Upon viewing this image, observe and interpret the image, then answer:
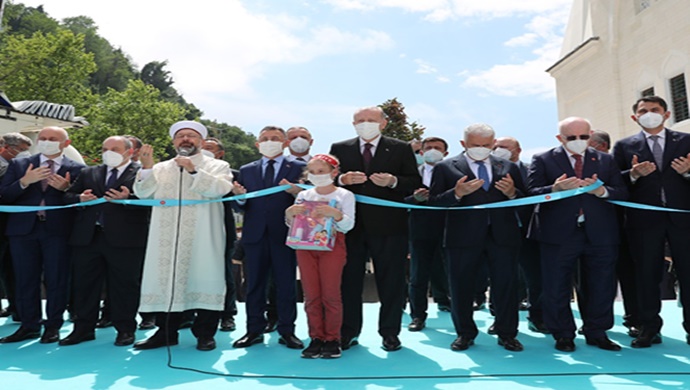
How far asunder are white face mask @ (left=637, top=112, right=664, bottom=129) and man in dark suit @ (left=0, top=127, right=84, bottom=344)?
5364 mm

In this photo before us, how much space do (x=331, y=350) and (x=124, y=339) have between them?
6.47ft

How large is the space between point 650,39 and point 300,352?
19429mm

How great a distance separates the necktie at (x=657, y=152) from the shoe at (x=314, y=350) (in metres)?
3.27

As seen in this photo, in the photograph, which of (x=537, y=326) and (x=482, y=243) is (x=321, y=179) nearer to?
(x=482, y=243)

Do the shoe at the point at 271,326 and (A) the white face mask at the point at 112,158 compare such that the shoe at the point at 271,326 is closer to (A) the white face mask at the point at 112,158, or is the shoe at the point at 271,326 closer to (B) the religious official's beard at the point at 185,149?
(B) the religious official's beard at the point at 185,149

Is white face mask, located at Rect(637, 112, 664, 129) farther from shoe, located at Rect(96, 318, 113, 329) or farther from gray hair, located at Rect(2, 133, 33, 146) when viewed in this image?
gray hair, located at Rect(2, 133, 33, 146)

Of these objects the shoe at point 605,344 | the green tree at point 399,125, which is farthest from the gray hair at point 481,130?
the green tree at point 399,125

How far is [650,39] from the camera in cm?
1789

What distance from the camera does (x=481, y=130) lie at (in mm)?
4102

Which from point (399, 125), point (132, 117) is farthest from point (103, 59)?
point (399, 125)

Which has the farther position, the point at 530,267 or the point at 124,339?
the point at 530,267

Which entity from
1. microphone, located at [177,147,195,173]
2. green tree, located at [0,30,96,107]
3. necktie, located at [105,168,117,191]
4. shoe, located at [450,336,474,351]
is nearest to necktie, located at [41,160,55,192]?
necktie, located at [105,168,117,191]

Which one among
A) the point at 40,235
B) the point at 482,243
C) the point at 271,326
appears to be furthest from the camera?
the point at 271,326

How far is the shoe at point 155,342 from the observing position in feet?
13.8
